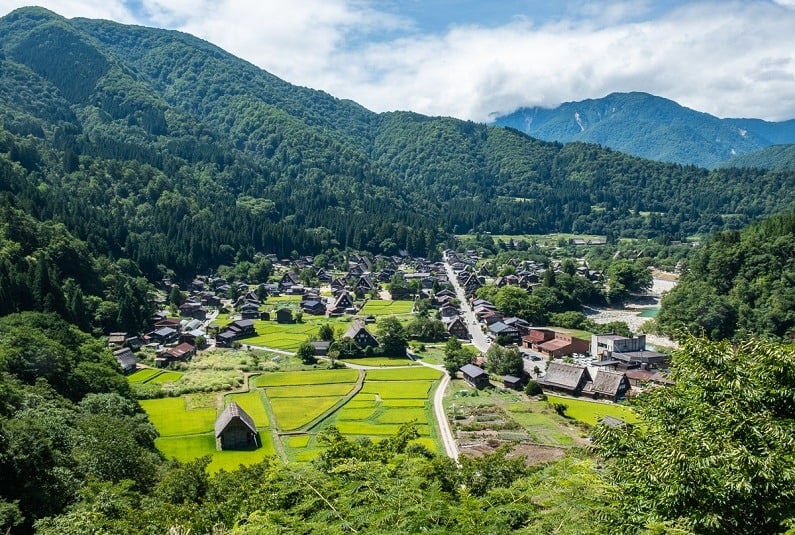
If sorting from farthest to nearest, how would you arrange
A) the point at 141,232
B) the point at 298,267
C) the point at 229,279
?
the point at 298,267 < the point at 141,232 < the point at 229,279

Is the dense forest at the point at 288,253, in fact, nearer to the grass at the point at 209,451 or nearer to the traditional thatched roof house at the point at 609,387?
the grass at the point at 209,451

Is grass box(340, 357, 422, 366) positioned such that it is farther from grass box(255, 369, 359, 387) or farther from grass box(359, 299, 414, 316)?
grass box(359, 299, 414, 316)

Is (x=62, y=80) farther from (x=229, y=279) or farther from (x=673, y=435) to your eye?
(x=673, y=435)

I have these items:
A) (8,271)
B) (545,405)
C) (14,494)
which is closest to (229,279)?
(8,271)

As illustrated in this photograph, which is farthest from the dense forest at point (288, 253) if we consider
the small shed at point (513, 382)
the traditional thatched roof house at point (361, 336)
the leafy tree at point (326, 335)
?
the traditional thatched roof house at point (361, 336)

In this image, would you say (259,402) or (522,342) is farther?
(522,342)

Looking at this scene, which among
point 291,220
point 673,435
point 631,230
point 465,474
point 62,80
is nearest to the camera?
point 673,435

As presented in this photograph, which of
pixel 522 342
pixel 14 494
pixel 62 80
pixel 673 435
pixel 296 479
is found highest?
pixel 62 80
